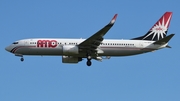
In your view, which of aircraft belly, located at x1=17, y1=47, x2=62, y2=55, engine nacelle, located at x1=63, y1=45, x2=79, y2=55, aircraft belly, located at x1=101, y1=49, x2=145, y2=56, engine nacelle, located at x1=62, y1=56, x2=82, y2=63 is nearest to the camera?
engine nacelle, located at x1=63, y1=45, x2=79, y2=55

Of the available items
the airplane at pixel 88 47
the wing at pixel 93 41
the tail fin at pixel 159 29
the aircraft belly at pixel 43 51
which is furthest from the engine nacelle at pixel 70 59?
the tail fin at pixel 159 29

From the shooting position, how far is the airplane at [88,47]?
65.5 meters

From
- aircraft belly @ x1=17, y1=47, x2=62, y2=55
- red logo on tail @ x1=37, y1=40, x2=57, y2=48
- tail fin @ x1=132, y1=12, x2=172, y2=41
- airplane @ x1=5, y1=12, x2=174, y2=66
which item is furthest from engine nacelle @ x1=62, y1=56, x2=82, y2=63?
tail fin @ x1=132, y1=12, x2=172, y2=41

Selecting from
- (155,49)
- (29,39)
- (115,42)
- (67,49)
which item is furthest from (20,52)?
(155,49)

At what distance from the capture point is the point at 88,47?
2594 inches

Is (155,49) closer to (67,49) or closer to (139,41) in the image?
(139,41)

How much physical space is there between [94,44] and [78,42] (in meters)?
2.62

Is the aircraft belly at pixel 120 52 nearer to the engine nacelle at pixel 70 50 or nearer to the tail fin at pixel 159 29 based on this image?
the tail fin at pixel 159 29

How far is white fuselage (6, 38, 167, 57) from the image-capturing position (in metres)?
65.9

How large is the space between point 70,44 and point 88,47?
2.58 metres

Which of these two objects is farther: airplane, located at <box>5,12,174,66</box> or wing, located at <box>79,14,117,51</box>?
airplane, located at <box>5,12,174,66</box>

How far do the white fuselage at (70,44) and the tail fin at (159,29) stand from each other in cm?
270

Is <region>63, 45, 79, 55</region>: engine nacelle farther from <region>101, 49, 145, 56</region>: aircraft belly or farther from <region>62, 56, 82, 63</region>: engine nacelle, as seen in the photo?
<region>62, 56, 82, 63</region>: engine nacelle

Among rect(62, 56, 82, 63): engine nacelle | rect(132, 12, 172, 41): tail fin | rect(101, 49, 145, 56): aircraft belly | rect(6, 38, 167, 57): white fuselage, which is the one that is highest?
A: rect(132, 12, 172, 41): tail fin
